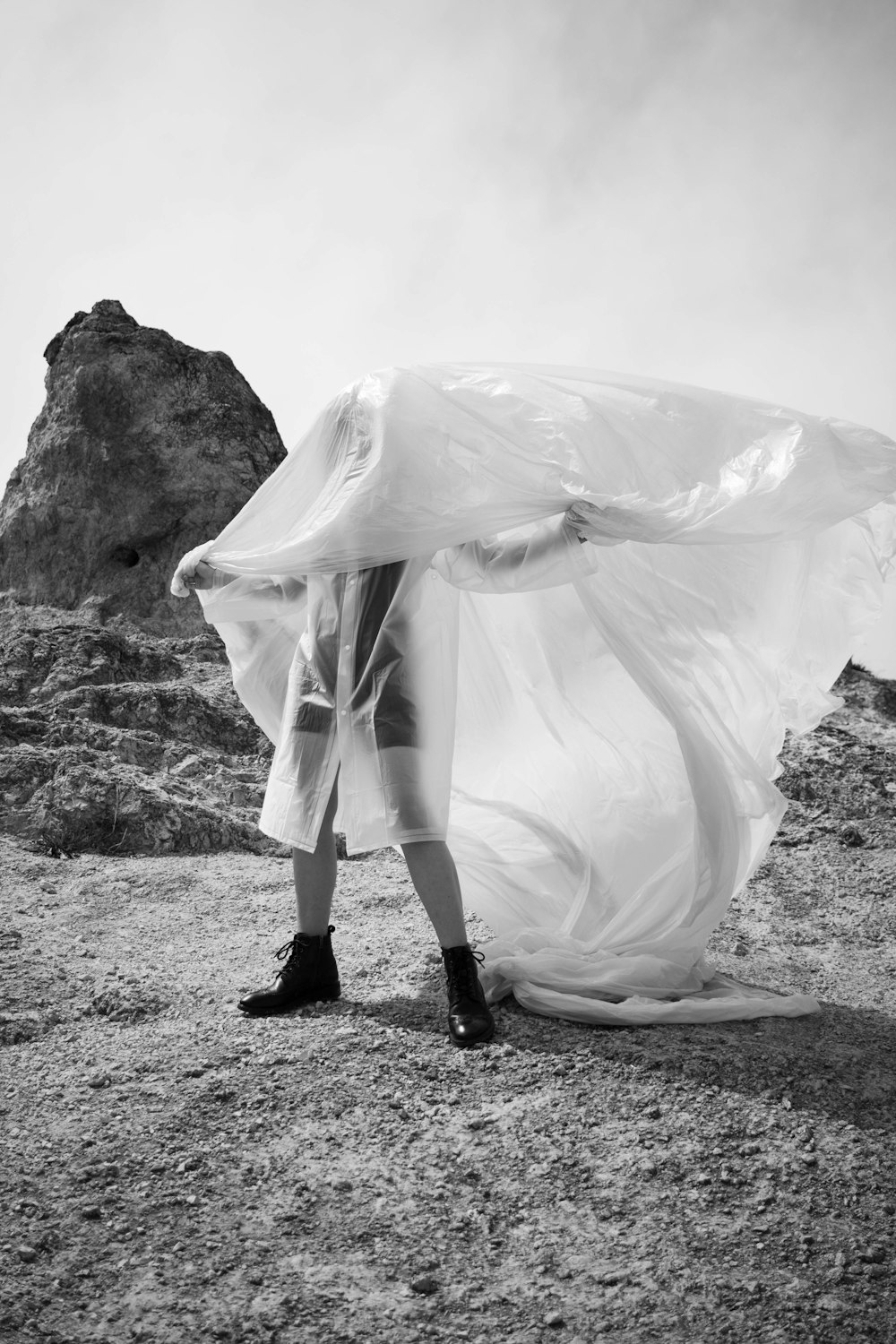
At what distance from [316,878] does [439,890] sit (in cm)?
40

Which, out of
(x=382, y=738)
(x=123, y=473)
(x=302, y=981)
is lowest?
(x=302, y=981)

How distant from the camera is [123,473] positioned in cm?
705

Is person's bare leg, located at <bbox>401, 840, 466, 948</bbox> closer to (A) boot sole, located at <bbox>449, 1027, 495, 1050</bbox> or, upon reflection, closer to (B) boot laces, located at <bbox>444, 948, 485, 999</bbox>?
(B) boot laces, located at <bbox>444, 948, 485, 999</bbox>

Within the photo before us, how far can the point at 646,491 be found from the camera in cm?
254

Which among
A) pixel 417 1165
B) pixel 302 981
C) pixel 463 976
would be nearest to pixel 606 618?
pixel 463 976

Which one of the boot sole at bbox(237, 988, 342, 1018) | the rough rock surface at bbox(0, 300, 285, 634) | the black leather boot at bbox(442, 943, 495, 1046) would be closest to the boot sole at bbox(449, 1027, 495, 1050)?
the black leather boot at bbox(442, 943, 495, 1046)

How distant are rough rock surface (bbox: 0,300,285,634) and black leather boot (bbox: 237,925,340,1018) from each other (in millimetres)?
4471

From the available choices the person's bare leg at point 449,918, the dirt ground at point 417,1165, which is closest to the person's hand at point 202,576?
the person's bare leg at point 449,918

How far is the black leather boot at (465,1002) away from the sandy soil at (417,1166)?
0.16ft

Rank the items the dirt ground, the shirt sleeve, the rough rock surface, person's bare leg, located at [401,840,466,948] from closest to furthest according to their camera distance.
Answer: the dirt ground
person's bare leg, located at [401,840,466,948]
the shirt sleeve
the rough rock surface

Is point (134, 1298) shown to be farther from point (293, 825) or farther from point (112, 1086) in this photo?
point (293, 825)

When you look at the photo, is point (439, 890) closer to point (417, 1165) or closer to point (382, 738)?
point (382, 738)

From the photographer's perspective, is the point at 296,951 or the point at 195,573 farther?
the point at 195,573

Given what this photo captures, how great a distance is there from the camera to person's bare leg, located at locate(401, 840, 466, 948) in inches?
95.0
